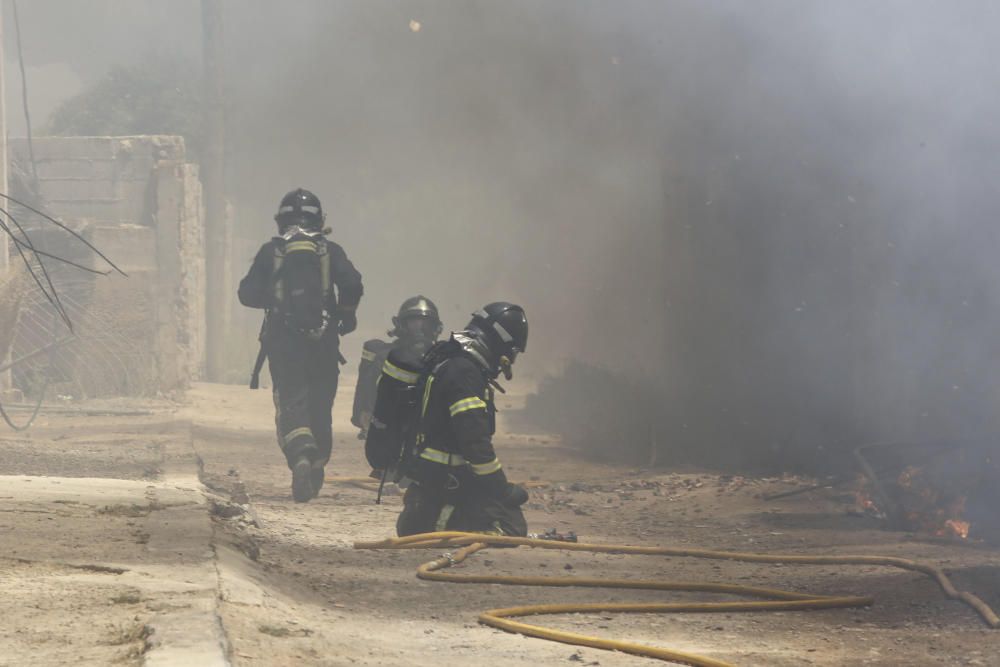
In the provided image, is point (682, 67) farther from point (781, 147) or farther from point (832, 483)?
point (832, 483)

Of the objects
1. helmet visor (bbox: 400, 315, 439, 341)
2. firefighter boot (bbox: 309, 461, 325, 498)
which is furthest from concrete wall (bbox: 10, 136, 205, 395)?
helmet visor (bbox: 400, 315, 439, 341)

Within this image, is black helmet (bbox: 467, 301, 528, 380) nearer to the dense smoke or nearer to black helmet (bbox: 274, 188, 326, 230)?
black helmet (bbox: 274, 188, 326, 230)

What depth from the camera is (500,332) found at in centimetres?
617

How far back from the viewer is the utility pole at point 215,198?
2081 centimetres

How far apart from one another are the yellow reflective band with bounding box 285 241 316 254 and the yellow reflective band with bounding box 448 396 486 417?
108 inches

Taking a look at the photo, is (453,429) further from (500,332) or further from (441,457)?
(500,332)

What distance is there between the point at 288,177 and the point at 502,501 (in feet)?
96.1

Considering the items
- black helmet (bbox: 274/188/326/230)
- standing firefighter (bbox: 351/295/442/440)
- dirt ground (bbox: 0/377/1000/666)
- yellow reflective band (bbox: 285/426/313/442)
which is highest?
black helmet (bbox: 274/188/326/230)

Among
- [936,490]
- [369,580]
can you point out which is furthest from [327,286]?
[936,490]

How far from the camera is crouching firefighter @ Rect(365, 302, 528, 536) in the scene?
232 inches

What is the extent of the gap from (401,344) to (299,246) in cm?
90

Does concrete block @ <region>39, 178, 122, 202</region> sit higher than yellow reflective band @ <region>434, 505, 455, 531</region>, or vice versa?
concrete block @ <region>39, 178, 122, 202</region>

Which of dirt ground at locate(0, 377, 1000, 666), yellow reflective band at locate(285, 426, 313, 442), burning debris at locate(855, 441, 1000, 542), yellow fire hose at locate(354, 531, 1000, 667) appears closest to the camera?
dirt ground at locate(0, 377, 1000, 666)

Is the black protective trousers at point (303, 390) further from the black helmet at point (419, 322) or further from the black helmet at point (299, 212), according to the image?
the black helmet at point (299, 212)
